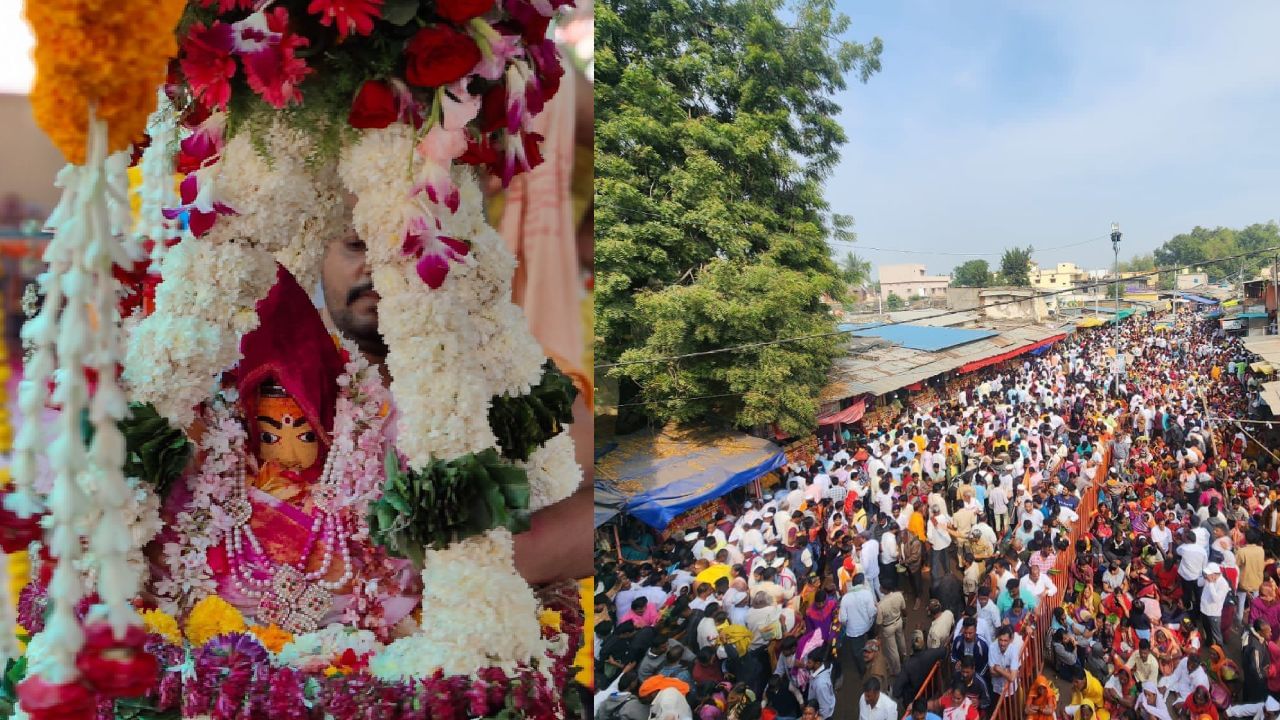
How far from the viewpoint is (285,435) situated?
1643 mm

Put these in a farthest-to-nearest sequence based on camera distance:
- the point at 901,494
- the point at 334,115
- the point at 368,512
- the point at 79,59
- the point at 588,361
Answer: the point at 901,494 < the point at 588,361 < the point at 368,512 < the point at 334,115 < the point at 79,59

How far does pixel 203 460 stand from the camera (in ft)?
5.27

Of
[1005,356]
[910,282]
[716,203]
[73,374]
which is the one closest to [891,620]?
[1005,356]

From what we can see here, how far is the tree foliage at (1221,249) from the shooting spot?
93.8 inches

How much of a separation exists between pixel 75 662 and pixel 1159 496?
272cm

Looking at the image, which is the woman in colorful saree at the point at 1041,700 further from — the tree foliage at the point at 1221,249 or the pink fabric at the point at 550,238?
the pink fabric at the point at 550,238

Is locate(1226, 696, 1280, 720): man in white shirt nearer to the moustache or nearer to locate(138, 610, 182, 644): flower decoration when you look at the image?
the moustache

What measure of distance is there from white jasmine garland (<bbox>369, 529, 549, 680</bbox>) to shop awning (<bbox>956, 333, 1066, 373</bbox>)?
5.37 feet

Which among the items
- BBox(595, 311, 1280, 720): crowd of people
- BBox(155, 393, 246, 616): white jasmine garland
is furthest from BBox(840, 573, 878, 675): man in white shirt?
BBox(155, 393, 246, 616): white jasmine garland

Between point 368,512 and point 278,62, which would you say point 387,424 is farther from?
point 278,62

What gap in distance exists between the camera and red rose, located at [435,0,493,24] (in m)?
1.37

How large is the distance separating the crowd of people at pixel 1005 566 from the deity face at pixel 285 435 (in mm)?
943

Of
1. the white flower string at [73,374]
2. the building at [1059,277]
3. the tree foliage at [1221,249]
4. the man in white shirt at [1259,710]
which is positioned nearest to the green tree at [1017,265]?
the building at [1059,277]

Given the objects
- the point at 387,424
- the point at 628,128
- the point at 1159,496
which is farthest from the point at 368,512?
the point at 1159,496
